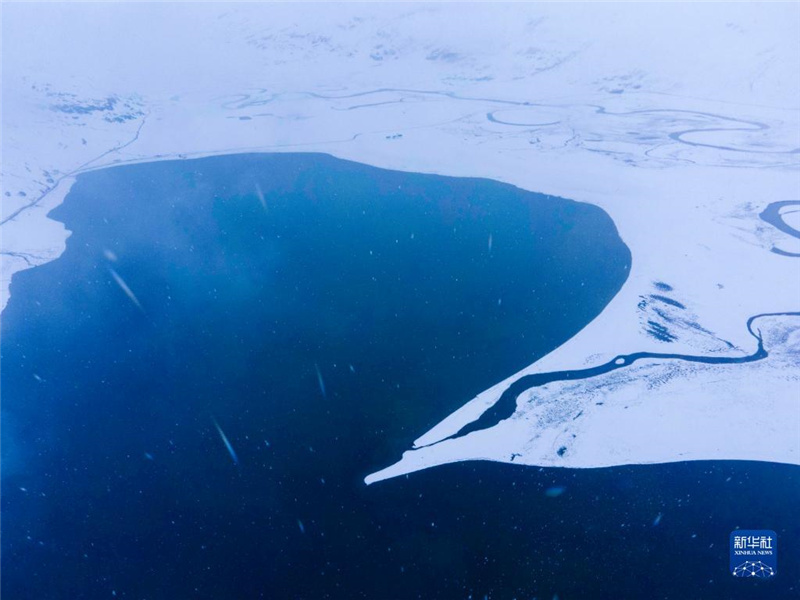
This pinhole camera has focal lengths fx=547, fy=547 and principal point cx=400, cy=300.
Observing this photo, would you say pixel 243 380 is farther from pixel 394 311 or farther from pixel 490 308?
pixel 490 308

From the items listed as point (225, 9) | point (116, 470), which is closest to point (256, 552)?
point (116, 470)

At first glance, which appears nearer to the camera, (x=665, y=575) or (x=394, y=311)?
(x=665, y=575)

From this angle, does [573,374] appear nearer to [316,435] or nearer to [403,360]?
[403,360]

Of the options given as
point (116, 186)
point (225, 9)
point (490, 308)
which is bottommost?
point (490, 308)

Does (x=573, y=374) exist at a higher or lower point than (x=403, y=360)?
lower

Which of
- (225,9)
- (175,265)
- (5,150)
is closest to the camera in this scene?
(175,265)

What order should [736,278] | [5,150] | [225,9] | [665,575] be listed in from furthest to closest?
1. [225,9]
2. [5,150]
3. [736,278]
4. [665,575]

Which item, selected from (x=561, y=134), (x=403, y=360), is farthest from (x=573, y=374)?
(x=561, y=134)
